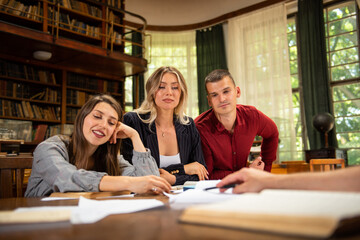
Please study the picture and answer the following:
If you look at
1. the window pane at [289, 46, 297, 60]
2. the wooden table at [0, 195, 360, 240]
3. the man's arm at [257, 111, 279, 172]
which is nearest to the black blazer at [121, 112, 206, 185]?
the man's arm at [257, 111, 279, 172]

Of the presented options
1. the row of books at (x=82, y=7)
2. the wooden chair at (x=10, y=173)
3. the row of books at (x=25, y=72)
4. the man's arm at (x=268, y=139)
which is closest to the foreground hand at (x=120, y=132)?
the wooden chair at (x=10, y=173)

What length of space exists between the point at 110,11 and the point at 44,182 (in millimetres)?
5135

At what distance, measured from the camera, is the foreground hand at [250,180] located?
0.72 m

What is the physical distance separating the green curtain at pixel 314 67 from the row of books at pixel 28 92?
439 cm

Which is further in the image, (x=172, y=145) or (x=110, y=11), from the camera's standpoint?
(x=110, y=11)

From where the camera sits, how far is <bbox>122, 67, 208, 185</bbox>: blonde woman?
210 cm

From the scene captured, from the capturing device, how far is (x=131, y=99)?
7.04 metres

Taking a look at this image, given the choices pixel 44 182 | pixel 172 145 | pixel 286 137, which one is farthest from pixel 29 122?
pixel 286 137

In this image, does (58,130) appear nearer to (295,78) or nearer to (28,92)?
(28,92)

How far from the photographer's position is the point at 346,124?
18.1 ft

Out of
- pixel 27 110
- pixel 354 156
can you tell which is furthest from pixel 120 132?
pixel 354 156

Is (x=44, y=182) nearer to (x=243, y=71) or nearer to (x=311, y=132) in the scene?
(x=311, y=132)

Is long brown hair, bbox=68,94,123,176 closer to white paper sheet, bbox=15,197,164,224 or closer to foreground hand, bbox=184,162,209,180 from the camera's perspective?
foreground hand, bbox=184,162,209,180

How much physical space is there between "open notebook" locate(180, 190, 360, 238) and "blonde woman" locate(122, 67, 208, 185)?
60.4 inches
